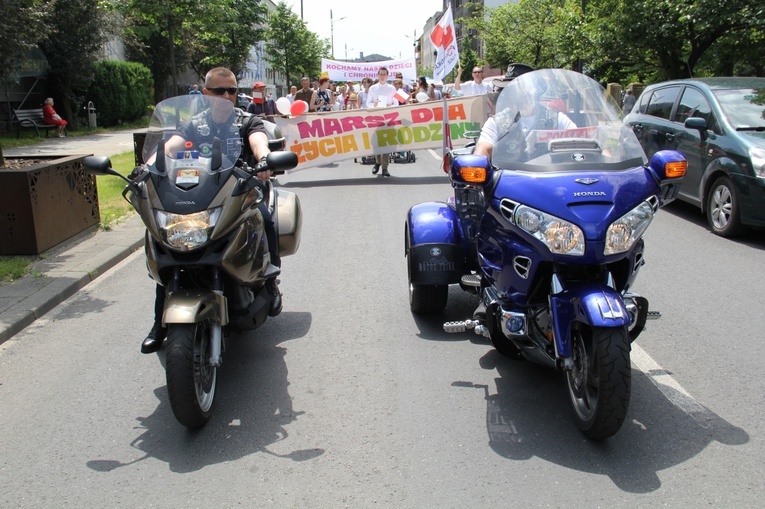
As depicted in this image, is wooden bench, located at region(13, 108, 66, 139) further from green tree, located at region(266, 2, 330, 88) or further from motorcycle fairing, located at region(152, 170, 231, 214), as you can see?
green tree, located at region(266, 2, 330, 88)

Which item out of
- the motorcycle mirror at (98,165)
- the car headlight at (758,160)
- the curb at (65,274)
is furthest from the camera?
the car headlight at (758,160)

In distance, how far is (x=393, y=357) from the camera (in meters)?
5.07

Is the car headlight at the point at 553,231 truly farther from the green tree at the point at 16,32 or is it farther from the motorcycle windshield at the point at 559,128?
the green tree at the point at 16,32

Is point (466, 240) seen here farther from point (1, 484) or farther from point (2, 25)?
point (2, 25)

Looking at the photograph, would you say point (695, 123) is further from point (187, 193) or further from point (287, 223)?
point (187, 193)

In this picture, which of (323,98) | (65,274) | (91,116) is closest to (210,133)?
(65,274)

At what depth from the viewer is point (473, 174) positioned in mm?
4125

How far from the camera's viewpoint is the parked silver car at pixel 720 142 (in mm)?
8375

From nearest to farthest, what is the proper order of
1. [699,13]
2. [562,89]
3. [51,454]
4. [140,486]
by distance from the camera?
[140,486]
[51,454]
[562,89]
[699,13]

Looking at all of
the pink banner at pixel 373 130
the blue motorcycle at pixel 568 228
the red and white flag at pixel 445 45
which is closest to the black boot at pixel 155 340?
the blue motorcycle at pixel 568 228

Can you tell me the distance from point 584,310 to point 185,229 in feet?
6.74

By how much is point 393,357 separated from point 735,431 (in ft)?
6.92

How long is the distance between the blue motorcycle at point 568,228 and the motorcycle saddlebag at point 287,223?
1.31 m

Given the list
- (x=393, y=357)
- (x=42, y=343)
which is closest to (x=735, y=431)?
(x=393, y=357)
